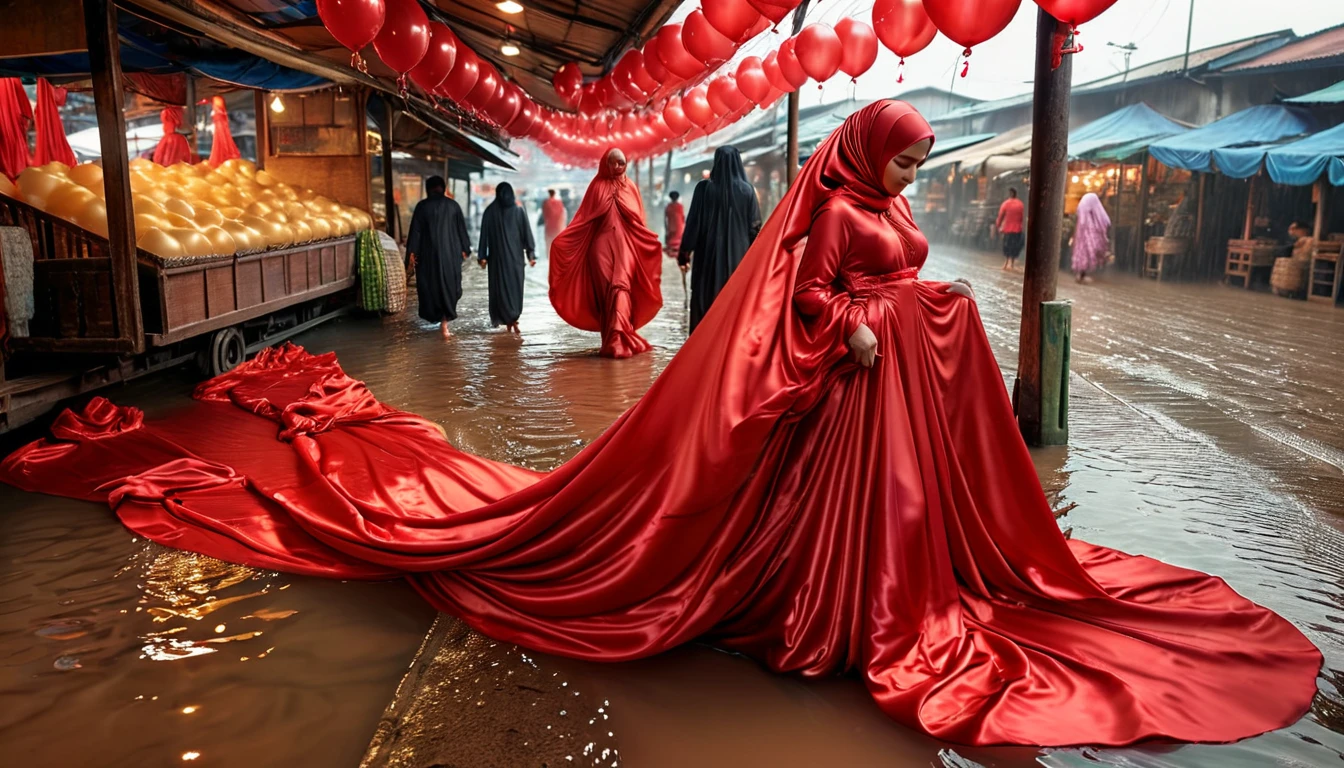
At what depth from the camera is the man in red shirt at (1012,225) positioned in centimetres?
1762

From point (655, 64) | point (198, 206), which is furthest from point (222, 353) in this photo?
point (655, 64)

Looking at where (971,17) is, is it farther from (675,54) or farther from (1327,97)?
(1327,97)

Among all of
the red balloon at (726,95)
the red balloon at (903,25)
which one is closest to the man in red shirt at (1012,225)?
the red balloon at (726,95)

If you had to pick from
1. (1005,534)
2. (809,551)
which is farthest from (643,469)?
(1005,534)

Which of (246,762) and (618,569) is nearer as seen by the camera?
(246,762)

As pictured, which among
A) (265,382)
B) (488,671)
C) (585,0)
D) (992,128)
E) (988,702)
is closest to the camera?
(988,702)

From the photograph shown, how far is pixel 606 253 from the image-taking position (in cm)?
874

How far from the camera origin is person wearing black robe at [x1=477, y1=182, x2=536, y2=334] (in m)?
10.0

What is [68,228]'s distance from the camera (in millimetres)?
5125

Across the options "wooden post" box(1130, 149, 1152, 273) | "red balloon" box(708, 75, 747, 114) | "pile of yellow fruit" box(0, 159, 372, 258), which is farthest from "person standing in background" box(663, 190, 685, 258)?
"wooden post" box(1130, 149, 1152, 273)

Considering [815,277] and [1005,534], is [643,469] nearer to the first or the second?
[815,277]

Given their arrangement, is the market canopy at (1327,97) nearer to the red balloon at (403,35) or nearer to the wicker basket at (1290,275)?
the wicker basket at (1290,275)

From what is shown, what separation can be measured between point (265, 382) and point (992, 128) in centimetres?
2679

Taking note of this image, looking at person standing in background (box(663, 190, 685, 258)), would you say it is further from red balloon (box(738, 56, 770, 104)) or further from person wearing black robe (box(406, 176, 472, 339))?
person wearing black robe (box(406, 176, 472, 339))
